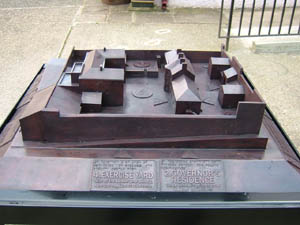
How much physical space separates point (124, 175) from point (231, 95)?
93 cm

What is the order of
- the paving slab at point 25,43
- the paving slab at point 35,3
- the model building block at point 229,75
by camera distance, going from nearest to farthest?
the model building block at point 229,75
the paving slab at point 25,43
the paving slab at point 35,3

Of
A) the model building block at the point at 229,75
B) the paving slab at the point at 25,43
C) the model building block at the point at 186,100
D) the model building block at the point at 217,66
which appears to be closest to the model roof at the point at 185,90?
the model building block at the point at 186,100

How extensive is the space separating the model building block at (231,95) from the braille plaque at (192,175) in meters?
0.55

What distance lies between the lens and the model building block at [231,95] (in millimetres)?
2150

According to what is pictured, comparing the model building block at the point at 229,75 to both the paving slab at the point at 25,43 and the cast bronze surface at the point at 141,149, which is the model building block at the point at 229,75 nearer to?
Result: the cast bronze surface at the point at 141,149

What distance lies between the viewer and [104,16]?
7266mm

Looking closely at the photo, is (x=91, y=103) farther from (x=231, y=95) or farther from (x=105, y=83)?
(x=231, y=95)

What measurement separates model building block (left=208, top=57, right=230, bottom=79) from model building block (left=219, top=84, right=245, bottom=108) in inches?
14.7

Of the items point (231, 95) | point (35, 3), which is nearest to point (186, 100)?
point (231, 95)

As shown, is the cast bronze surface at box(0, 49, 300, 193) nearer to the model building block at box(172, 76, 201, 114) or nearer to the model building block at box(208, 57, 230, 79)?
the model building block at box(172, 76, 201, 114)

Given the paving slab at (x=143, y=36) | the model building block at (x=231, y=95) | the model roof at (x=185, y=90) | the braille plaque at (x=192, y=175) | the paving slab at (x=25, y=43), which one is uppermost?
the model roof at (x=185, y=90)

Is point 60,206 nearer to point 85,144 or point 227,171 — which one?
point 85,144

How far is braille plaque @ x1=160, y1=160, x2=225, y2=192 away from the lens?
1.68 metres

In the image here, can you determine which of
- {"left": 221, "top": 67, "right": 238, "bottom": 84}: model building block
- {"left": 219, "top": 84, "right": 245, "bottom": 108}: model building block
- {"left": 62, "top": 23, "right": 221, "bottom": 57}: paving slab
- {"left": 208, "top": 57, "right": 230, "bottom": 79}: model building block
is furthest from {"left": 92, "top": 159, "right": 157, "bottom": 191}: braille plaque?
{"left": 62, "top": 23, "right": 221, "bottom": 57}: paving slab
